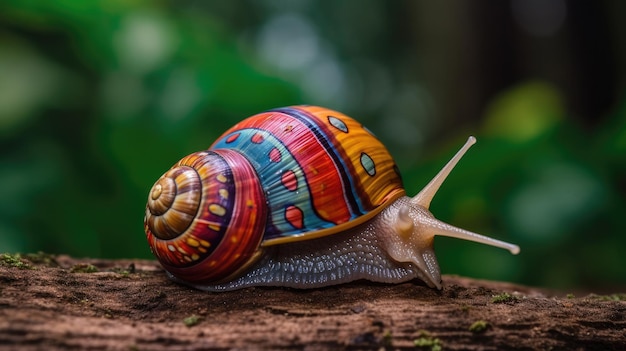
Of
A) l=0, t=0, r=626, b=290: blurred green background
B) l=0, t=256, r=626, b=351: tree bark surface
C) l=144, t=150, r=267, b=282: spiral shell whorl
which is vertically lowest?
l=0, t=256, r=626, b=351: tree bark surface

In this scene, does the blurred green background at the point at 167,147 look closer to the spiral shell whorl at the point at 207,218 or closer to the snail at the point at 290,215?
the snail at the point at 290,215

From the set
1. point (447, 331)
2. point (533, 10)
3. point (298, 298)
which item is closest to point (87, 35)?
point (298, 298)

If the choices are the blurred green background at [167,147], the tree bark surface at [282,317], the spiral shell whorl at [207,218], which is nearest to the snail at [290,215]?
the spiral shell whorl at [207,218]

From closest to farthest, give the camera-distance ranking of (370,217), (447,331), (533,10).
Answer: (447,331) < (370,217) < (533,10)

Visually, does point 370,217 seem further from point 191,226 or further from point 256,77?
point 256,77

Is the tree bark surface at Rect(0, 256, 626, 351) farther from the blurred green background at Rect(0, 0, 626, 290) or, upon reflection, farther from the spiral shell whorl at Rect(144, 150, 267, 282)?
the blurred green background at Rect(0, 0, 626, 290)

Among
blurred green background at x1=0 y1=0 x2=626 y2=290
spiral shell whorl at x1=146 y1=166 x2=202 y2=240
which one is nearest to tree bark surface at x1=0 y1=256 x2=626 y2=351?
spiral shell whorl at x1=146 y1=166 x2=202 y2=240

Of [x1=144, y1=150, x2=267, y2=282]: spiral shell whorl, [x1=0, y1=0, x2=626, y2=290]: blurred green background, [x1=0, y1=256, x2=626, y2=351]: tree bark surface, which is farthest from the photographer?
[x1=0, y1=0, x2=626, y2=290]: blurred green background
